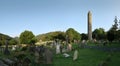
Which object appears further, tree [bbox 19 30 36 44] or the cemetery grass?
tree [bbox 19 30 36 44]

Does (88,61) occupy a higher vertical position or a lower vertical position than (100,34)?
lower

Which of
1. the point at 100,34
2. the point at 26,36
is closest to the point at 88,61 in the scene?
the point at 26,36

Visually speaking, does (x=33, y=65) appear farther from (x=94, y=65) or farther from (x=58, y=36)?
(x=58, y=36)

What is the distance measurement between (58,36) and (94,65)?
104 metres

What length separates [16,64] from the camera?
20.3 metres

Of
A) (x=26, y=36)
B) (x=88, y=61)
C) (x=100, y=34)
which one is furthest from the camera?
(x=100, y=34)

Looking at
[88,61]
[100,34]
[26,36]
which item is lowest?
[88,61]

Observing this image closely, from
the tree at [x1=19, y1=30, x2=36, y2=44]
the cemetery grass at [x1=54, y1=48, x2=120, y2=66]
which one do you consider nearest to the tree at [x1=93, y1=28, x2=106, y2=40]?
the tree at [x1=19, y1=30, x2=36, y2=44]

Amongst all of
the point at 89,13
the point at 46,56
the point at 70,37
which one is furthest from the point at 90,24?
the point at 46,56

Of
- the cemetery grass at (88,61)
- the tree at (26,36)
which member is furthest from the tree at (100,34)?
the cemetery grass at (88,61)

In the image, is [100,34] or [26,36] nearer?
[26,36]

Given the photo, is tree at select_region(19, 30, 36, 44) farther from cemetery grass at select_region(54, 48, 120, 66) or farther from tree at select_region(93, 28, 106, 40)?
cemetery grass at select_region(54, 48, 120, 66)

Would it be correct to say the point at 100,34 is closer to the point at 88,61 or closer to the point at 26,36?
the point at 26,36

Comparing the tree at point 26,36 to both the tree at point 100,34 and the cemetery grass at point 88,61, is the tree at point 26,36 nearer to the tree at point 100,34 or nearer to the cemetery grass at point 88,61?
the tree at point 100,34
